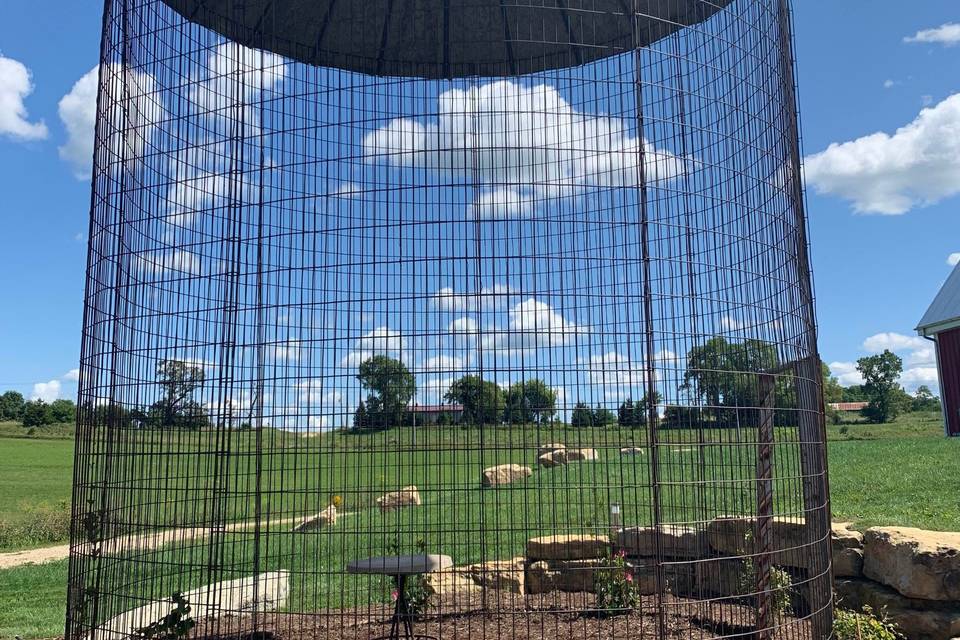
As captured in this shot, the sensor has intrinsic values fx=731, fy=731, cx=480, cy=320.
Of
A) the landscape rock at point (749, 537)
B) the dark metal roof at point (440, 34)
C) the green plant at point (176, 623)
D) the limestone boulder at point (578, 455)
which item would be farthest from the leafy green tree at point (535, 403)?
the dark metal roof at point (440, 34)

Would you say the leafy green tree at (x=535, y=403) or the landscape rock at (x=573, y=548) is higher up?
the leafy green tree at (x=535, y=403)

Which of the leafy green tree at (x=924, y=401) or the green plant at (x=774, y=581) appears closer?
the green plant at (x=774, y=581)

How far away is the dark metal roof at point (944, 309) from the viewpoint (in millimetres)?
23703

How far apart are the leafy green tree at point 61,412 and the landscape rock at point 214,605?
45.1 meters

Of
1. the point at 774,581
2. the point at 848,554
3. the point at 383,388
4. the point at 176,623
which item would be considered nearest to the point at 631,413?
the point at 774,581

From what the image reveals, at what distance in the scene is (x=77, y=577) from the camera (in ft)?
18.2

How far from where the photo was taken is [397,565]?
515 centimetres

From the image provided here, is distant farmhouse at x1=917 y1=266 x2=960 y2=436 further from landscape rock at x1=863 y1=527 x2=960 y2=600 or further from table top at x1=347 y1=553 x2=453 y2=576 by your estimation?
table top at x1=347 y1=553 x2=453 y2=576

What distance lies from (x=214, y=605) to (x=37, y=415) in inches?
2056

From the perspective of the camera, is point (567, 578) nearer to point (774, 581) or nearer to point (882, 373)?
point (774, 581)

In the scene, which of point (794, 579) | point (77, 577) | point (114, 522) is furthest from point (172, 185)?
point (794, 579)

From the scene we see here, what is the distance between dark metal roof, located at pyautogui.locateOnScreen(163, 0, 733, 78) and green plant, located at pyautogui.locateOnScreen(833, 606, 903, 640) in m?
5.48

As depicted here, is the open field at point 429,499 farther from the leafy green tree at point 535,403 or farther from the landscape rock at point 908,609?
the landscape rock at point 908,609

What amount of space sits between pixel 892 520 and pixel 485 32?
7034 mm
